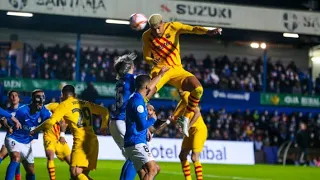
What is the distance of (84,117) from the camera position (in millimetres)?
11586

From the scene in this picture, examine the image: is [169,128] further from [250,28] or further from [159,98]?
[250,28]

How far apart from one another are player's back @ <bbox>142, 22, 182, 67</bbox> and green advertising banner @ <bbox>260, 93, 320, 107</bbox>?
26.7m

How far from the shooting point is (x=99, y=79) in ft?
120

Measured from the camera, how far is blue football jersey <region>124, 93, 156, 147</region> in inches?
397

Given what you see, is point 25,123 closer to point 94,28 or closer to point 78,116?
point 78,116

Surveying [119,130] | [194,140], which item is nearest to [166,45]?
[194,140]

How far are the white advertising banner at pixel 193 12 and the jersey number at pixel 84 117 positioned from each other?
74.1 ft

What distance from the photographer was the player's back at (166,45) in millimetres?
13656

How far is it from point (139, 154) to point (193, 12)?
26.9m

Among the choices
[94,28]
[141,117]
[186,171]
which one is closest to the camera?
[141,117]

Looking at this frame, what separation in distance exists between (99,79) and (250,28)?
853cm

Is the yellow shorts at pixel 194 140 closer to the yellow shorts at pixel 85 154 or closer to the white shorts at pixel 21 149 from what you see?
the yellow shorts at pixel 85 154

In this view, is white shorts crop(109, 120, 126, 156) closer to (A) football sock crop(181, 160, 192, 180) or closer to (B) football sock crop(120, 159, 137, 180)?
(B) football sock crop(120, 159, 137, 180)

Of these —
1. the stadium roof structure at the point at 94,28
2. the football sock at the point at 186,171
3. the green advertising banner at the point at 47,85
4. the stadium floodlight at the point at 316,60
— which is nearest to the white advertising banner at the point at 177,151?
the green advertising banner at the point at 47,85
